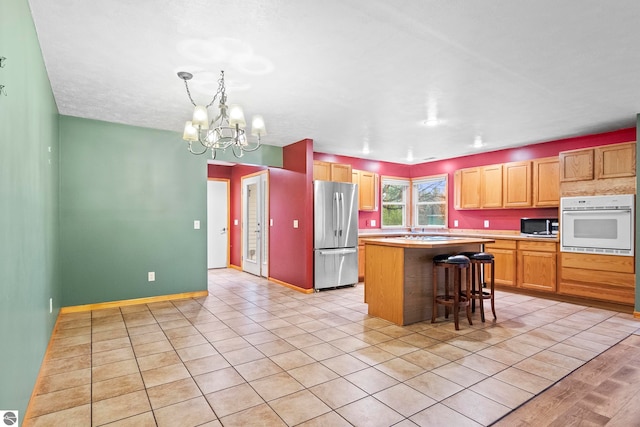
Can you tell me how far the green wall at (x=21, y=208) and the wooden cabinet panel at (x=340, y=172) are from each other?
4.16 meters

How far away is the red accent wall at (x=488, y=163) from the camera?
5027 millimetres

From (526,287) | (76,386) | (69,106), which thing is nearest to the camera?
(76,386)

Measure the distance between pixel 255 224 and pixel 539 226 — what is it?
5.08 metres

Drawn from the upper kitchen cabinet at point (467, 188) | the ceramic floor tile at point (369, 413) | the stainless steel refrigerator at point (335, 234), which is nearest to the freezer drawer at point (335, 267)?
the stainless steel refrigerator at point (335, 234)

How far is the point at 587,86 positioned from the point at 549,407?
2861 millimetres

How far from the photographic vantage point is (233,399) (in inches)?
88.4

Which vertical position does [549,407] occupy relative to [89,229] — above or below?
below

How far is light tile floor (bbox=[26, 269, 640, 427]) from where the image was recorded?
6.89 ft

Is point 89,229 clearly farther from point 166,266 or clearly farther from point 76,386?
point 76,386

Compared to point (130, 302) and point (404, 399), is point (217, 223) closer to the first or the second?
point (130, 302)

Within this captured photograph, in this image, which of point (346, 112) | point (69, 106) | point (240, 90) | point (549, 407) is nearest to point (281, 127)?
point (346, 112)

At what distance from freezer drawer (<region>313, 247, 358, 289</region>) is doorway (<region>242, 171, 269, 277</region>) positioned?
4.65ft

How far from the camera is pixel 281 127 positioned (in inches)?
184

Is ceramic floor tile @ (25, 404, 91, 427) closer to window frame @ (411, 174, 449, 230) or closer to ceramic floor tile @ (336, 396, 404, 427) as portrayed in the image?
ceramic floor tile @ (336, 396, 404, 427)
